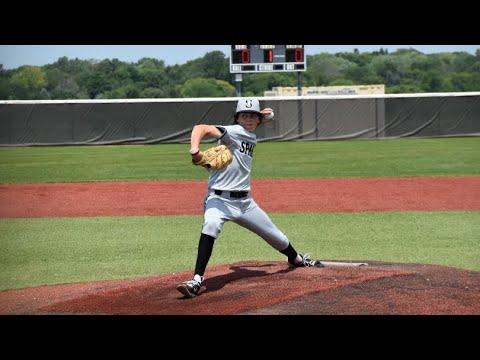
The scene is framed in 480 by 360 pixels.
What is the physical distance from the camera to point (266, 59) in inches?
995

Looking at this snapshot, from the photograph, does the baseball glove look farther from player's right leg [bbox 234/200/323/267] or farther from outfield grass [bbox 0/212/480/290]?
outfield grass [bbox 0/212/480/290]

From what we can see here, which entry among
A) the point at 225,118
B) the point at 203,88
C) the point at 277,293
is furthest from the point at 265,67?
the point at 277,293

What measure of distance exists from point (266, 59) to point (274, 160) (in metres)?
5.48

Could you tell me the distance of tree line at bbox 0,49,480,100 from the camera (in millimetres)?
30969

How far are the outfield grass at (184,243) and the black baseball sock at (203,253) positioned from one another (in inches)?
62.9

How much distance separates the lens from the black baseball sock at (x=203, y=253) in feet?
18.3

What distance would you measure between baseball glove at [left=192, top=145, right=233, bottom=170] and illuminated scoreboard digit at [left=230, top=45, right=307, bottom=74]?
768 inches

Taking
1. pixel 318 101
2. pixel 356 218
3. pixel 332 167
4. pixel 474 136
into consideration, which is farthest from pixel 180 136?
pixel 356 218

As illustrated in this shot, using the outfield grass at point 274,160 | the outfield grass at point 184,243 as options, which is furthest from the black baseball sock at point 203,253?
the outfield grass at point 274,160

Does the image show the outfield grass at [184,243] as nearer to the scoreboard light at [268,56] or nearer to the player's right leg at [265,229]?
the player's right leg at [265,229]

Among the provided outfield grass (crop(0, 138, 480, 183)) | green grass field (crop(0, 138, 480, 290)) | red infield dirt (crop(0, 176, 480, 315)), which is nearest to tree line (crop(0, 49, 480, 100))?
outfield grass (crop(0, 138, 480, 183))

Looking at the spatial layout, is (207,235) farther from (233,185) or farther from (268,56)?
(268,56)

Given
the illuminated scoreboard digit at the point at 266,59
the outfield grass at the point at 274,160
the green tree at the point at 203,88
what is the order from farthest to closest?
the green tree at the point at 203,88, the illuminated scoreboard digit at the point at 266,59, the outfield grass at the point at 274,160

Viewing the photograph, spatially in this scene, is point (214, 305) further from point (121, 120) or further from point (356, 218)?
point (121, 120)
